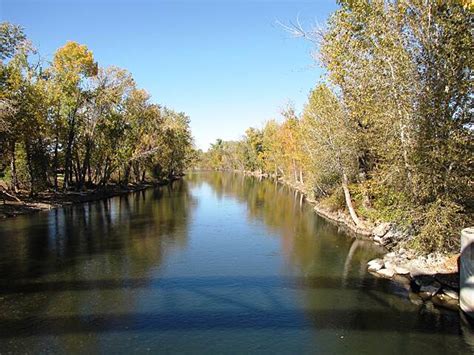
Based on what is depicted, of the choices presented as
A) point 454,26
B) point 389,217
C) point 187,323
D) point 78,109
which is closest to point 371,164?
point 389,217

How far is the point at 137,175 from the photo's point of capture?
228 ft

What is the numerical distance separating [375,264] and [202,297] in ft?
32.1

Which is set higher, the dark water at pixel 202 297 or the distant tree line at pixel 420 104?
the distant tree line at pixel 420 104

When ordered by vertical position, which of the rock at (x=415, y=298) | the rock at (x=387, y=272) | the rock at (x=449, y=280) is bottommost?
the rock at (x=415, y=298)

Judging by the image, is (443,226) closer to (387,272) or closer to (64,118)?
(387,272)

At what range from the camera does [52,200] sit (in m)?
40.7

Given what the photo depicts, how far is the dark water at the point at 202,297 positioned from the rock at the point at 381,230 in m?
1.53

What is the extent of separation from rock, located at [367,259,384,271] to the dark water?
0.51 metres

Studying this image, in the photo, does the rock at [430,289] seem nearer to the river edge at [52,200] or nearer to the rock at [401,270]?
the rock at [401,270]

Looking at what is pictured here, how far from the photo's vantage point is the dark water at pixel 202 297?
12523 millimetres

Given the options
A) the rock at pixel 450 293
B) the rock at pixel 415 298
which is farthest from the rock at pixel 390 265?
the rock at pixel 450 293

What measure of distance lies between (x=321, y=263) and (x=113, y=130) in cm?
3855

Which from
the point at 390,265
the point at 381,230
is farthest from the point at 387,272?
the point at 381,230

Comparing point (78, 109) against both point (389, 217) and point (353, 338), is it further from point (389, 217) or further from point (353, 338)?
point (353, 338)
